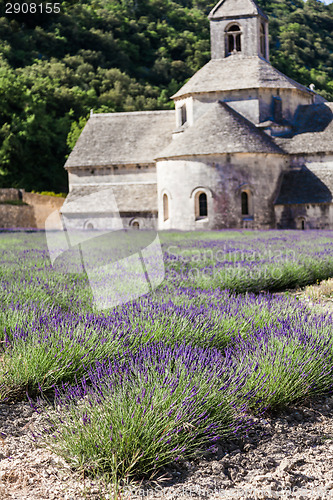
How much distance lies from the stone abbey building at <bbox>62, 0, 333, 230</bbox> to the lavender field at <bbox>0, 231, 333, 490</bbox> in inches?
951

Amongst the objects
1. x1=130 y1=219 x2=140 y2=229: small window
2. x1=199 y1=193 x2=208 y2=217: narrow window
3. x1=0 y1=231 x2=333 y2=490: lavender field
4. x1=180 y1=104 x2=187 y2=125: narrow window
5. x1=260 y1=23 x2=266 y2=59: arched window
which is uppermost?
x1=260 y1=23 x2=266 y2=59: arched window

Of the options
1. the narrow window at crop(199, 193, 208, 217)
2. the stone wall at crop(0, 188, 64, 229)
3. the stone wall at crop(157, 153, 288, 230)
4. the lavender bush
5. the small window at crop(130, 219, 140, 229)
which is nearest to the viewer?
the lavender bush

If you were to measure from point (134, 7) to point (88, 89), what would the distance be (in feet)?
127

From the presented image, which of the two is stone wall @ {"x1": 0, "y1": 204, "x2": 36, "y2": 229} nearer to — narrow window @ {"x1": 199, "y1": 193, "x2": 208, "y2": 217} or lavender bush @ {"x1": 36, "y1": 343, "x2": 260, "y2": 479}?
narrow window @ {"x1": 199, "y1": 193, "x2": 208, "y2": 217}

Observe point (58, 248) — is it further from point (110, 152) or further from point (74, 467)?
point (110, 152)

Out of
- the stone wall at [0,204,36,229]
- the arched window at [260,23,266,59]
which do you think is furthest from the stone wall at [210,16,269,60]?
the stone wall at [0,204,36,229]

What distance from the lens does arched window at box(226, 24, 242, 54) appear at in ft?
127

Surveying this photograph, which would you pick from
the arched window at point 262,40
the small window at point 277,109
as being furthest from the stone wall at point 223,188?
the arched window at point 262,40

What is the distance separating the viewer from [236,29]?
39.2 metres

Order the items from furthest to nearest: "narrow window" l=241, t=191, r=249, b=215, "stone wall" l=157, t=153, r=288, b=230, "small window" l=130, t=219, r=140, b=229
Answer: "small window" l=130, t=219, r=140, b=229 → "narrow window" l=241, t=191, r=249, b=215 → "stone wall" l=157, t=153, r=288, b=230

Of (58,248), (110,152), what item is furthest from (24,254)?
(110,152)

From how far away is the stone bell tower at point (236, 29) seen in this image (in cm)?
3831

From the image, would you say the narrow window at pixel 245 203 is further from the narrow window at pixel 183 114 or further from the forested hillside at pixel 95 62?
A: the forested hillside at pixel 95 62

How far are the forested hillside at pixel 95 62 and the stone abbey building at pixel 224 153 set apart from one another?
36.4ft
